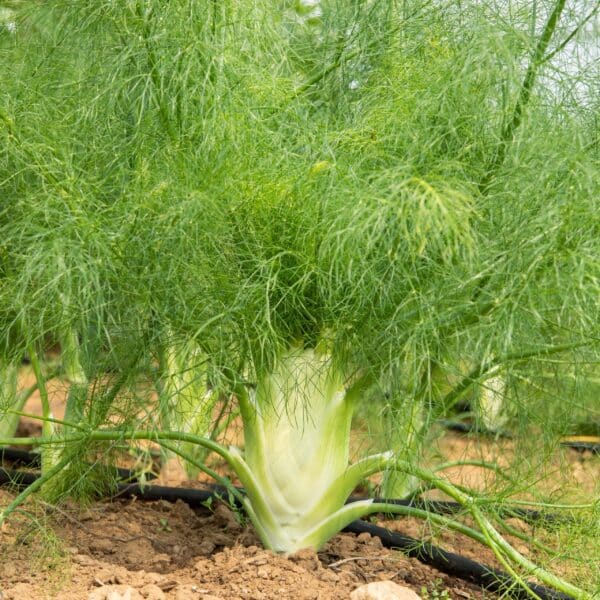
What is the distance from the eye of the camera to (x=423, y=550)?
7.04 ft

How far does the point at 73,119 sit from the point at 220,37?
1.43 ft

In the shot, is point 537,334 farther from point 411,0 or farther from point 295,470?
point 411,0

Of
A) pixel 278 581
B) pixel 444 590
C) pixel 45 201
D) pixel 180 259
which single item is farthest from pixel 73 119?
pixel 444 590

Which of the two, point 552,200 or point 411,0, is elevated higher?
point 411,0

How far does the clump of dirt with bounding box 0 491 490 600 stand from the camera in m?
1.90

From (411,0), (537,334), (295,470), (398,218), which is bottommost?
(295,470)

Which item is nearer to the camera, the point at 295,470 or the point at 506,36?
the point at 506,36

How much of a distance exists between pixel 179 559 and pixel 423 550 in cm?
53

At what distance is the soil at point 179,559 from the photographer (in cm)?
190

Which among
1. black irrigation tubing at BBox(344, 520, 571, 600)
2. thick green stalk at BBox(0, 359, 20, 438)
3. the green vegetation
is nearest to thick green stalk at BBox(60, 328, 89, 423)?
the green vegetation

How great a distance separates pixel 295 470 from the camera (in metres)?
2.06

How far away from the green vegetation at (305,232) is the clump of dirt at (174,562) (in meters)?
0.11

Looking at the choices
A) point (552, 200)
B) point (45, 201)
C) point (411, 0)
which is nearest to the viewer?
point (552, 200)

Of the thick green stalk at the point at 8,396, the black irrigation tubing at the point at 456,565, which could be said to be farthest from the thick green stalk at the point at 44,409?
the black irrigation tubing at the point at 456,565
